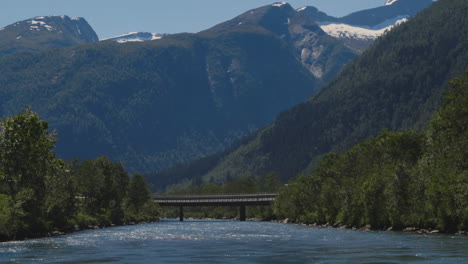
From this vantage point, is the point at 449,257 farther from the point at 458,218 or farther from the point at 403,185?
the point at 403,185

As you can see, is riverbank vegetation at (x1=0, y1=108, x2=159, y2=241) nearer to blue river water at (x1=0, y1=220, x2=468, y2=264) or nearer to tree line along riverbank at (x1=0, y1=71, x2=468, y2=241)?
tree line along riverbank at (x1=0, y1=71, x2=468, y2=241)

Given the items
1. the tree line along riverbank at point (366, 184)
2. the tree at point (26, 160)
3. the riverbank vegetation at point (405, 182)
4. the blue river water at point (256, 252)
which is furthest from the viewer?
the tree at point (26, 160)

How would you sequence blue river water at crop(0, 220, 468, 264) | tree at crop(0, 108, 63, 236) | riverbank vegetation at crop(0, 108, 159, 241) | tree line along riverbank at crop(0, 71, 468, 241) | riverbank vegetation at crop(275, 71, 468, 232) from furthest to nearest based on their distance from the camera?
tree at crop(0, 108, 63, 236) < riverbank vegetation at crop(0, 108, 159, 241) < tree line along riverbank at crop(0, 71, 468, 241) < riverbank vegetation at crop(275, 71, 468, 232) < blue river water at crop(0, 220, 468, 264)

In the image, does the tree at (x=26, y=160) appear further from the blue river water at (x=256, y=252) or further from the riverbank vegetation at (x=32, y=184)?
the blue river water at (x=256, y=252)

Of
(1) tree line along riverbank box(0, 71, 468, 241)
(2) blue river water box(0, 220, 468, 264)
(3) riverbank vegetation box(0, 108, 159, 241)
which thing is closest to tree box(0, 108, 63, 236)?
(3) riverbank vegetation box(0, 108, 159, 241)

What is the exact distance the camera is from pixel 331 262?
2339 inches

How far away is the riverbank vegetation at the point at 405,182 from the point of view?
96.2 meters

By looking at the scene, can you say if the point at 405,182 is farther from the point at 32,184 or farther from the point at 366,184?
the point at 32,184

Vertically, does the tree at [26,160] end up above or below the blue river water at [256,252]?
above

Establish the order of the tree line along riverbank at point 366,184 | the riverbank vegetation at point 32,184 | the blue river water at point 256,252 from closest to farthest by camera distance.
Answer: the blue river water at point 256,252 < the tree line along riverbank at point 366,184 < the riverbank vegetation at point 32,184

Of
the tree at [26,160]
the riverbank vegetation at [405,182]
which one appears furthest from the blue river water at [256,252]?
the tree at [26,160]

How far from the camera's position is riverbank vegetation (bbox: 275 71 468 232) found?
9625cm

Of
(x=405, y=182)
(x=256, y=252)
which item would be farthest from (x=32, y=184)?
(x=405, y=182)

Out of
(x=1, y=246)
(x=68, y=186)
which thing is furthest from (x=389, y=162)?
(x=1, y=246)
